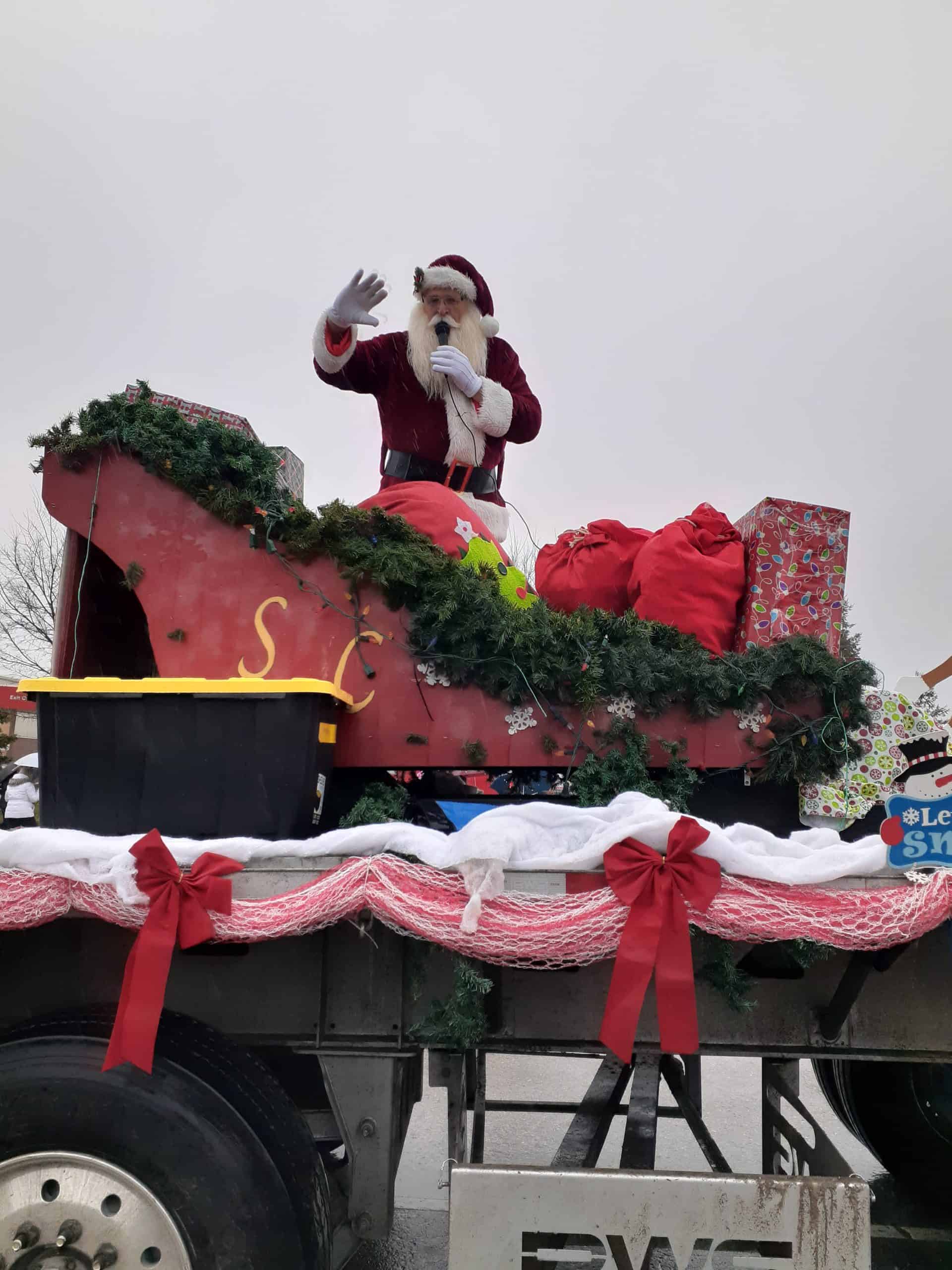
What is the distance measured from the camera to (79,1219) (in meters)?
2.14

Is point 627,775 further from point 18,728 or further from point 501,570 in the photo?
point 18,728

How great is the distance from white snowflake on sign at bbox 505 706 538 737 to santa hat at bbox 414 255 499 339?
223 centimetres

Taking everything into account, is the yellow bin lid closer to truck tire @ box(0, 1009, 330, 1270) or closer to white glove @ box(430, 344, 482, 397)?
truck tire @ box(0, 1009, 330, 1270)

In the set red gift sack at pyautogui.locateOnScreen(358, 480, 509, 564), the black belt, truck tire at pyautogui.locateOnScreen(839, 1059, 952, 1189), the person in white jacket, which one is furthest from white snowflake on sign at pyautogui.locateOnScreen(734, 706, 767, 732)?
the person in white jacket

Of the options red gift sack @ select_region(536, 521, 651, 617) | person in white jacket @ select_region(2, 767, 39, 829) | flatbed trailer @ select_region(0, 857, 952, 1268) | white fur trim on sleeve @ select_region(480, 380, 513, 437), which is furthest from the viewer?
person in white jacket @ select_region(2, 767, 39, 829)

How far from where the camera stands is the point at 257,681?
8.51ft

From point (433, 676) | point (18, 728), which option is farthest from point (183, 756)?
point (18, 728)

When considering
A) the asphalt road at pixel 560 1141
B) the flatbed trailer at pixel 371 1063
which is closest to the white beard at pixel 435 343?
the flatbed trailer at pixel 371 1063

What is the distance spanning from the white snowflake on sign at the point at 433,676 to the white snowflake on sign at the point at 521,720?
21 centimetres

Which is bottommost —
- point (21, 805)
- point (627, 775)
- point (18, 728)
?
point (627, 775)

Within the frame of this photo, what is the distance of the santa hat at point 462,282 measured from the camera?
169 inches

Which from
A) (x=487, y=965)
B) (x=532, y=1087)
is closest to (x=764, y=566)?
(x=487, y=965)

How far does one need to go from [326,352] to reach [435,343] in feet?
1.74

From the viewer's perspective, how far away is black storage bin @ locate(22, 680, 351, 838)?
102 inches
